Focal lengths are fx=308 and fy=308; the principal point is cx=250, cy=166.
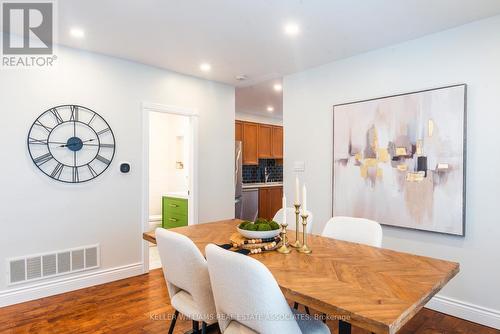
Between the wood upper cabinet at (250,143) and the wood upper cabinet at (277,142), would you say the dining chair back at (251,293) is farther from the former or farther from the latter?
the wood upper cabinet at (277,142)

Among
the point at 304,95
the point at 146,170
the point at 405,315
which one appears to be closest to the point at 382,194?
the point at 304,95

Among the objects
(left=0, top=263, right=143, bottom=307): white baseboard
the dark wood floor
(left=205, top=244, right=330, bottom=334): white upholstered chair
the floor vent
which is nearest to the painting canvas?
the dark wood floor

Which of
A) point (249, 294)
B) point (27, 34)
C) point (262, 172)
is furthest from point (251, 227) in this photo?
point (262, 172)

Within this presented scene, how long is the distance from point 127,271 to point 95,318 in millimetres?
927

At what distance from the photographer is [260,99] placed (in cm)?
550

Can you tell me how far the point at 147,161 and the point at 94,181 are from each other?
2.01 feet

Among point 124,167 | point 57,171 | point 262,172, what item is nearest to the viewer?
point 57,171

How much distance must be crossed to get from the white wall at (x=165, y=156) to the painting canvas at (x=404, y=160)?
10.5 feet

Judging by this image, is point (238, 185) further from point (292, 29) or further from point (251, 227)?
point (251, 227)

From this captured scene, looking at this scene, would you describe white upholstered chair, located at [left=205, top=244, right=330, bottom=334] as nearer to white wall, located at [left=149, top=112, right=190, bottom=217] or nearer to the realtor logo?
the realtor logo

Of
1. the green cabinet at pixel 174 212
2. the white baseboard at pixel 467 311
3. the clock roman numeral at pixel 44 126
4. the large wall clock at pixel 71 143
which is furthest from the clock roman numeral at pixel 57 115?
the white baseboard at pixel 467 311

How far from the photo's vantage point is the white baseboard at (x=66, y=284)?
2.73m

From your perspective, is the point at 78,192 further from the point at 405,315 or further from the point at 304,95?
the point at 405,315

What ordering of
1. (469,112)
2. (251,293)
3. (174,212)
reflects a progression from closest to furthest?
(251,293), (469,112), (174,212)
